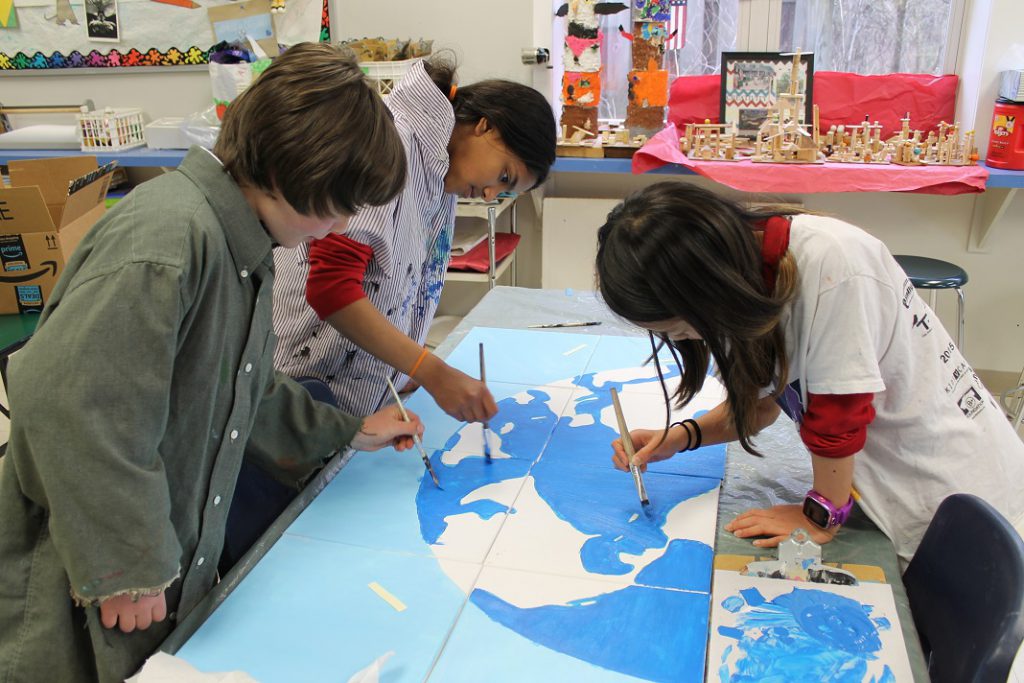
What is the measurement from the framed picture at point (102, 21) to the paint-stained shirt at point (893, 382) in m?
3.30

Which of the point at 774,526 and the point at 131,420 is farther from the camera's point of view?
the point at 774,526

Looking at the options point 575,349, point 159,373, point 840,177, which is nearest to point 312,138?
point 159,373

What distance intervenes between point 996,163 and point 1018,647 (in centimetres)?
240

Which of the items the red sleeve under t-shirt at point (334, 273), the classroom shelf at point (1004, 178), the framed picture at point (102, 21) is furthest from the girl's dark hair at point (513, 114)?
the framed picture at point (102, 21)

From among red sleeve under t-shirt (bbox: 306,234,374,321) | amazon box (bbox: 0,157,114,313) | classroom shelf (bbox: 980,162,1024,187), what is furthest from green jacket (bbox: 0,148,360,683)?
classroom shelf (bbox: 980,162,1024,187)

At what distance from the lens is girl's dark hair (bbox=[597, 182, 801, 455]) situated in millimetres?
982

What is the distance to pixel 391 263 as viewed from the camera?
144 centimetres

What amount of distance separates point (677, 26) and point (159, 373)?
105 inches

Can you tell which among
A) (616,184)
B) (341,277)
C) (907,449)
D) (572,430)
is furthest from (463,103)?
(616,184)

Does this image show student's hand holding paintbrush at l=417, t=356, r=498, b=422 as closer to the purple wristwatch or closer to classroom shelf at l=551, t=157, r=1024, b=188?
the purple wristwatch

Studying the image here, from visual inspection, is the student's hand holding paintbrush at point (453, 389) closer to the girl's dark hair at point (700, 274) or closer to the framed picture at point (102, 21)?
the girl's dark hair at point (700, 274)

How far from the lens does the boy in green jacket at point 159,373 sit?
2.59ft

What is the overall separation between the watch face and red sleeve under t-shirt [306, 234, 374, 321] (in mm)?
793

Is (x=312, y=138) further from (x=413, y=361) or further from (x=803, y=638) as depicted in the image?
(x=803, y=638)
